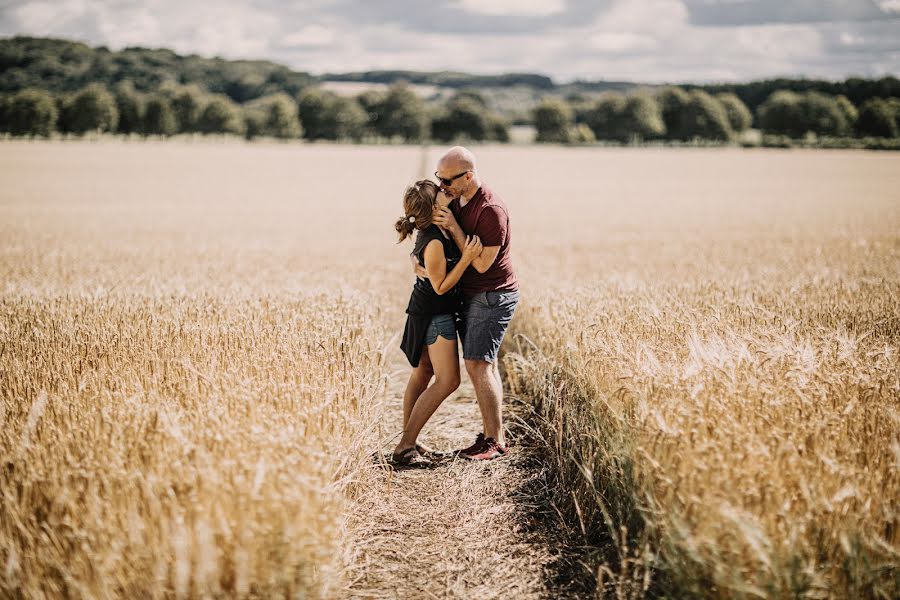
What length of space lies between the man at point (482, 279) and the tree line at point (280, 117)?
368ft

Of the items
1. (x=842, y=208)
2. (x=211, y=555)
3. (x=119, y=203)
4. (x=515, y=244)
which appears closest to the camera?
(x=211, y=555)

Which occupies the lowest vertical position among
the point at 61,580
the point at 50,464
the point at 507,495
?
the point at 507,495

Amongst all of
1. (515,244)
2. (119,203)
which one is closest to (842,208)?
(515,244)

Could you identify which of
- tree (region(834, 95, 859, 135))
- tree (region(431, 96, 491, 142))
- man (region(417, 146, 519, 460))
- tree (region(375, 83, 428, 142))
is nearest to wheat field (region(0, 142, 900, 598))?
man (region(417, 146, 519, 460))

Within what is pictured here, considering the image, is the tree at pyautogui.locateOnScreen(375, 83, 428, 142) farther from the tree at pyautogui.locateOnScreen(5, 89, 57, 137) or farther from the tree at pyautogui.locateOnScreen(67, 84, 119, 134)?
the tree at pyautogui.locateOnScreen(5, 89, 57, 137)

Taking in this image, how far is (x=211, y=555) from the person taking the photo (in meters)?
2.72

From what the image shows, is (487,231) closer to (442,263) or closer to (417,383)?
(442,263)

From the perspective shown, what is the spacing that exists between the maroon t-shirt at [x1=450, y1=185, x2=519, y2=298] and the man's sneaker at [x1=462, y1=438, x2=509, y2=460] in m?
1.27

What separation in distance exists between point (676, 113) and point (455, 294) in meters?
132

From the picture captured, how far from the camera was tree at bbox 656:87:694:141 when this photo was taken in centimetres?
12181

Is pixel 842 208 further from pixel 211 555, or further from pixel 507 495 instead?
pixel 211 555

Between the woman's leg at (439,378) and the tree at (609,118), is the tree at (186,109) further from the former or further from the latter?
the woman's leg at (439,378)

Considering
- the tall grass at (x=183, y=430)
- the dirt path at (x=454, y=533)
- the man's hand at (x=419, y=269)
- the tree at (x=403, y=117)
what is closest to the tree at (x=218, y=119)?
the tree at (x=403, y=117)

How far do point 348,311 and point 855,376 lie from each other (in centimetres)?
460
